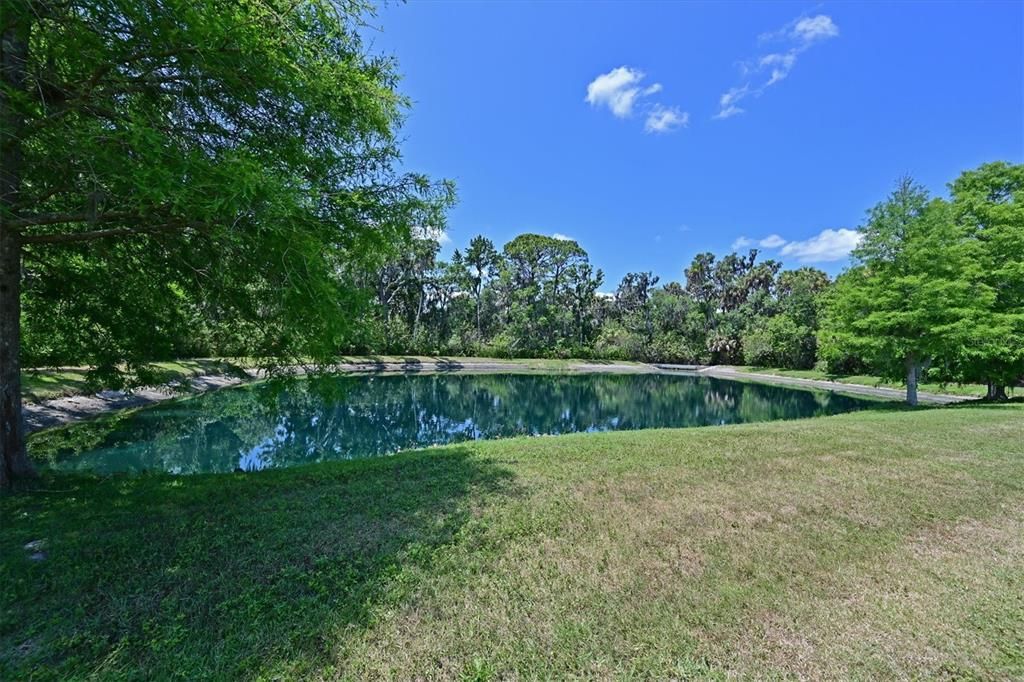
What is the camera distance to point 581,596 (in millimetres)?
3113

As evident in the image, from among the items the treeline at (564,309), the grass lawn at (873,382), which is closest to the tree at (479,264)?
the treeline at (564,309)

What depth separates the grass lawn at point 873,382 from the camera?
69.1ft

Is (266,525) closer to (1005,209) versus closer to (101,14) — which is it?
(101,14)

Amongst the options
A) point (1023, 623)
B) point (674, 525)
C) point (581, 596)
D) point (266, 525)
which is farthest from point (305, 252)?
point (1023, 623)

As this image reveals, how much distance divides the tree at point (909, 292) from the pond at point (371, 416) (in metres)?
4.41

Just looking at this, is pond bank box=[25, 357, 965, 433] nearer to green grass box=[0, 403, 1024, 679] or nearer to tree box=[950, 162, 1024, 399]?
green grass box=[0, 403, 1024, 679]

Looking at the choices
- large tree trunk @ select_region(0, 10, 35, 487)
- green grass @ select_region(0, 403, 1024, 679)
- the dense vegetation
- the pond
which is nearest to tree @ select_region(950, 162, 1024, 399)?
the pond

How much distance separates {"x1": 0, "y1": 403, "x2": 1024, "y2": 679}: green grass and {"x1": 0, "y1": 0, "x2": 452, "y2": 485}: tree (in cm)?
183

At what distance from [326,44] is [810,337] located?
41.6m

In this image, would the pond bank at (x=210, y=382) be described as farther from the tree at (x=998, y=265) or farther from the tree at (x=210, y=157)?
the tree at (x=998, y=265)

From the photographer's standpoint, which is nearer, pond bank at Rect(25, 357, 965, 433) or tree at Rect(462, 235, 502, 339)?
pond bank at Rect(25, 357, 965, 433)

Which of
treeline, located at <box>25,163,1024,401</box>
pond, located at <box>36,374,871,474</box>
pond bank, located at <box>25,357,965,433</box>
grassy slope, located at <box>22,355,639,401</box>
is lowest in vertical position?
pond, located at <box>36,374,871,474</box>

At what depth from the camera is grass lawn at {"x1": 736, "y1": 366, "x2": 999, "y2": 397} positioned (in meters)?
21.0

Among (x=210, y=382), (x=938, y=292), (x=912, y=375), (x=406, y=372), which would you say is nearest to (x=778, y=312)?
(x=912, y=375)
